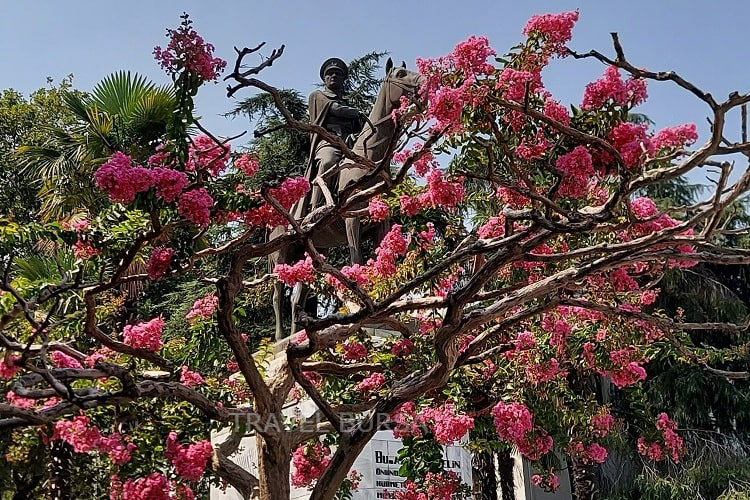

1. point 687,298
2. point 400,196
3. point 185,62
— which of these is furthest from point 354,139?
point 687,298

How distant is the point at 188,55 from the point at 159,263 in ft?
5.25

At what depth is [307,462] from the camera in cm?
846

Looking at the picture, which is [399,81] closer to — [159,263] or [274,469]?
[159,263]

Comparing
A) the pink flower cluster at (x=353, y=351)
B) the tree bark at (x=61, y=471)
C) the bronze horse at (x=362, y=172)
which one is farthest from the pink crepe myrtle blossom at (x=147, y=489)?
the bronze horse at (x=362, y=172)

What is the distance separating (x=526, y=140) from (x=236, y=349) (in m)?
2.70

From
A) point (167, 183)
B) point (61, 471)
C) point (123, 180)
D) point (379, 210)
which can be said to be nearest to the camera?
point (123, 180)

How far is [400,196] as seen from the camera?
7.23 m

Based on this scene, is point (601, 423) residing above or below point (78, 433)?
below

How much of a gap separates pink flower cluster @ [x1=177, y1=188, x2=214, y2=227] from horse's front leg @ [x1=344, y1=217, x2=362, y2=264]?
4.57 meters

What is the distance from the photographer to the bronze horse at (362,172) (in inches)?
373

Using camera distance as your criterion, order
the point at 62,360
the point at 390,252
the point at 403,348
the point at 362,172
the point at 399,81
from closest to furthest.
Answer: the point at 62,360, the point at 390,252, the point at 403,348, the point at 399,81, the point at 362,172

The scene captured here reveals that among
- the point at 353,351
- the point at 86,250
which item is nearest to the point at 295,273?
the point at 353,351

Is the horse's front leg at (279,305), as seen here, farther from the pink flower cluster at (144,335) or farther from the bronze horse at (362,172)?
the pink flower cluster at (144,335)

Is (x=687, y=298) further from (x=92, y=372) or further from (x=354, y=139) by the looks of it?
(x=92, y=372)
